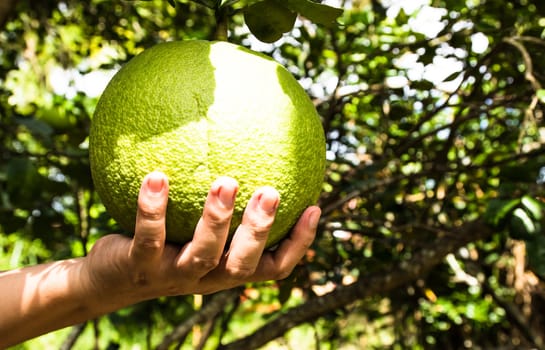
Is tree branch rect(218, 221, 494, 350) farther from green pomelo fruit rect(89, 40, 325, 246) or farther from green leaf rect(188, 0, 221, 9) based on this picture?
green leaf rect(188, 0, 221, 9)

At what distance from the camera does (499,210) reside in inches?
69.7

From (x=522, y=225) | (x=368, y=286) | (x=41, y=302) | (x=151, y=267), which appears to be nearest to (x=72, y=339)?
(x=368, y=286)

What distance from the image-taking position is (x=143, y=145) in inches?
40.6

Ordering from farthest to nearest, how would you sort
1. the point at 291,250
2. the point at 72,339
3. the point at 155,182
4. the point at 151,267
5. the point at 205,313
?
the point at 72,339
the point at 205,313
the point at 291,250
the point at 151,267
the point at 155,182

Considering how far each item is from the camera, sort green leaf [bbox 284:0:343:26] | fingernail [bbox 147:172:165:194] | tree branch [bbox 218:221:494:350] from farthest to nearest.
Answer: tree branch [bbox 218:221:494:350] → green leaf [bbox 284:0:343:26] → fingernail [bbox 147:172:165:194]

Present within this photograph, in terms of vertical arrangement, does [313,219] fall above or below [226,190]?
below

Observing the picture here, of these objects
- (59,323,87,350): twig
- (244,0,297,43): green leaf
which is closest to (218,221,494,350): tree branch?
(59,323,87,350): twig

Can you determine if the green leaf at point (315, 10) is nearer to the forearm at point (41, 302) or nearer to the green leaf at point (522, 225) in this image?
the forearm at point (41, 302)

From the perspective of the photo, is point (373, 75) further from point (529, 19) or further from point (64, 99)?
point (64, 99)

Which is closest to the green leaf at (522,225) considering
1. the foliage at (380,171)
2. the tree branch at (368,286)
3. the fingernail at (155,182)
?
the foliage at (380,171)

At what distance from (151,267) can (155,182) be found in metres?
0.20

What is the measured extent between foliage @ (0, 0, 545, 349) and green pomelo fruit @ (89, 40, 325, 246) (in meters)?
0.16

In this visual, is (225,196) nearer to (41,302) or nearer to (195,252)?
(195,252)

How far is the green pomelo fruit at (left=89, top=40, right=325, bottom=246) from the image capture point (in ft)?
3.32
